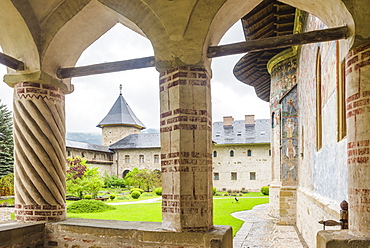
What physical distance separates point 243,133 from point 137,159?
11.0 m

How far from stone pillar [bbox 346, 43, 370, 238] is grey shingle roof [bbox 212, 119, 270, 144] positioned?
26930 mm

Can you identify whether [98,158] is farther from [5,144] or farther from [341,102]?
[341,102]

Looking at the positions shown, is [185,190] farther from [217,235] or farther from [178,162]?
[217,235]

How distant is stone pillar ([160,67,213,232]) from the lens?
3213 millimetres

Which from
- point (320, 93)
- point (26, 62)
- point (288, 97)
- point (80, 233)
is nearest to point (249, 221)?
point (288, 97)

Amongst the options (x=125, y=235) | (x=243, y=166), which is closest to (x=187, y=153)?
(x=125, y=235)

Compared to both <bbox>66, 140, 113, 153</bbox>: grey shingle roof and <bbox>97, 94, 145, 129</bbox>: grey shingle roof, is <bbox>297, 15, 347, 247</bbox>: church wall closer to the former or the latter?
<bbox>66, 140, 113, 153</bbox>: grey shingle roof

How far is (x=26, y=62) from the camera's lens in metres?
4.04

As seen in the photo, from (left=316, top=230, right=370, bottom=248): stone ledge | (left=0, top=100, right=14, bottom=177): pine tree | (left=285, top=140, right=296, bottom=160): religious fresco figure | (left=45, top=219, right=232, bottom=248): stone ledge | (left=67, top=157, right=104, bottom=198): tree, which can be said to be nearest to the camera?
(left=316, top=230, right=370, bottom=248): stone ledge

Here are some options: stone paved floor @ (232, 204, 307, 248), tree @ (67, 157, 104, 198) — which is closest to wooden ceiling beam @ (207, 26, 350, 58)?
stone paved floor @ (232, 204, 307, 248)

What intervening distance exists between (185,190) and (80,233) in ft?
4.46

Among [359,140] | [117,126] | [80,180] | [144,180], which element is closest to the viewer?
[359,140]

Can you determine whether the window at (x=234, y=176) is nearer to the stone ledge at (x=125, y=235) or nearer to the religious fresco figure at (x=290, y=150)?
the religious fresco figure at (x=290, y=150)

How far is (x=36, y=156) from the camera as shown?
391 centimetres
